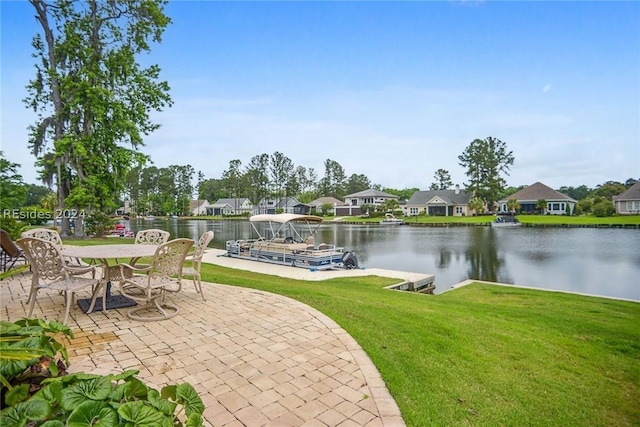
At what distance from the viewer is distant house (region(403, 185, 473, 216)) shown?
196 ft

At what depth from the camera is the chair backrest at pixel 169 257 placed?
4199 mm

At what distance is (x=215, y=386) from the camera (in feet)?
8.68

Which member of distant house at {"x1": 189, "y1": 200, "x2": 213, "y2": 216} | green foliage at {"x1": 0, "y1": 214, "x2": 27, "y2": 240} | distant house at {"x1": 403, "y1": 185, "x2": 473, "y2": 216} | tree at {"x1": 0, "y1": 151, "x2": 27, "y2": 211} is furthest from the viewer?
distant house at {"x1": 189, "y1": 200, "x2": 213, "y2": 216}

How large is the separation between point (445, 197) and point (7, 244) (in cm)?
6078

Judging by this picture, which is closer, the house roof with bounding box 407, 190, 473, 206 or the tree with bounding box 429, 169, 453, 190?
the house roof with bounding box 407, 190, 473, 206

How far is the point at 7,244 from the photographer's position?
635 centimetres

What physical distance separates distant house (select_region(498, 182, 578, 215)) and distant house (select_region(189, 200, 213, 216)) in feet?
193

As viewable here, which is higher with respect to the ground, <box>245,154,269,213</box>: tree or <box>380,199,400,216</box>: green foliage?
<box>245,154,269,213</box>: tree

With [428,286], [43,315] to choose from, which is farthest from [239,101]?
[43,315]

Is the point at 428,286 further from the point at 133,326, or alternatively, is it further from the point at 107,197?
the point at 107,197

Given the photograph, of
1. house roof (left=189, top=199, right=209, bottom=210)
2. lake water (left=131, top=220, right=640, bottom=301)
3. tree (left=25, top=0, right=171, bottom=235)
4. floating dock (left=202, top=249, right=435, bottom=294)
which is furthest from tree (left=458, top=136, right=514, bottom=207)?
house roof (left=189, top=199, right=209, bottom=210)

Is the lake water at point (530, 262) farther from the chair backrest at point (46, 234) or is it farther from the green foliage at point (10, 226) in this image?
the green foliage at point (10, 226)

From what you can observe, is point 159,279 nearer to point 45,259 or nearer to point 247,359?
point 45,259

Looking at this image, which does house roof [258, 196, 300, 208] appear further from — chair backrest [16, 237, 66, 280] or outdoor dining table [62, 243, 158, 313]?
chair backrest [16, 237, 66, 280]
